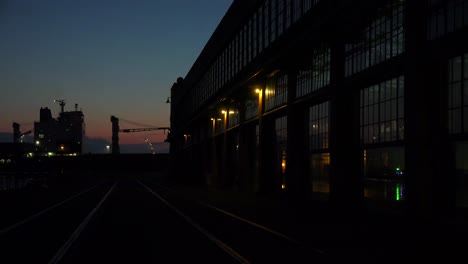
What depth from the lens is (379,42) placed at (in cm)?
2389

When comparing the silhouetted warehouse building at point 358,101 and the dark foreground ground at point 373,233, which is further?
the silhouetted warehouse building at point 358,101

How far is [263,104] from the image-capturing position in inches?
1619

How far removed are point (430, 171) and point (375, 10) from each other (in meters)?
7.43

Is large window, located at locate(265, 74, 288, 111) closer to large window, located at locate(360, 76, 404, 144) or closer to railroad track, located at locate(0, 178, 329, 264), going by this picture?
large window, located at locate(360, 76, 404, 144)

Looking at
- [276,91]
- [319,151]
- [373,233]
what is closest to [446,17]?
[373,233]

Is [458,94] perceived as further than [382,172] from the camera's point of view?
No

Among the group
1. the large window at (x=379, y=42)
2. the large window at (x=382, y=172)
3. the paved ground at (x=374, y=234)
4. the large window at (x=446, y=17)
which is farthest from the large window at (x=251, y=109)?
the large window at (x=446, y=17)

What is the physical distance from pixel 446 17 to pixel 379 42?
4643 millimetres

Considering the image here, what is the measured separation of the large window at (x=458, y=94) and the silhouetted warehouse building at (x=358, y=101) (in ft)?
0.12

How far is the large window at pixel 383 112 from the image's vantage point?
2308cm

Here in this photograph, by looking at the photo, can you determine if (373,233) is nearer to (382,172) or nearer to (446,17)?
(446,17)

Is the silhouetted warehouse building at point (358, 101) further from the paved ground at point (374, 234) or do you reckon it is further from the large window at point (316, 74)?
the paved ground at point (374, 234)

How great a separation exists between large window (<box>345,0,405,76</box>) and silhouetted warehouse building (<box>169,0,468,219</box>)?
5cm

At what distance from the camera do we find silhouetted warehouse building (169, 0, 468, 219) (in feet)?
66.4
